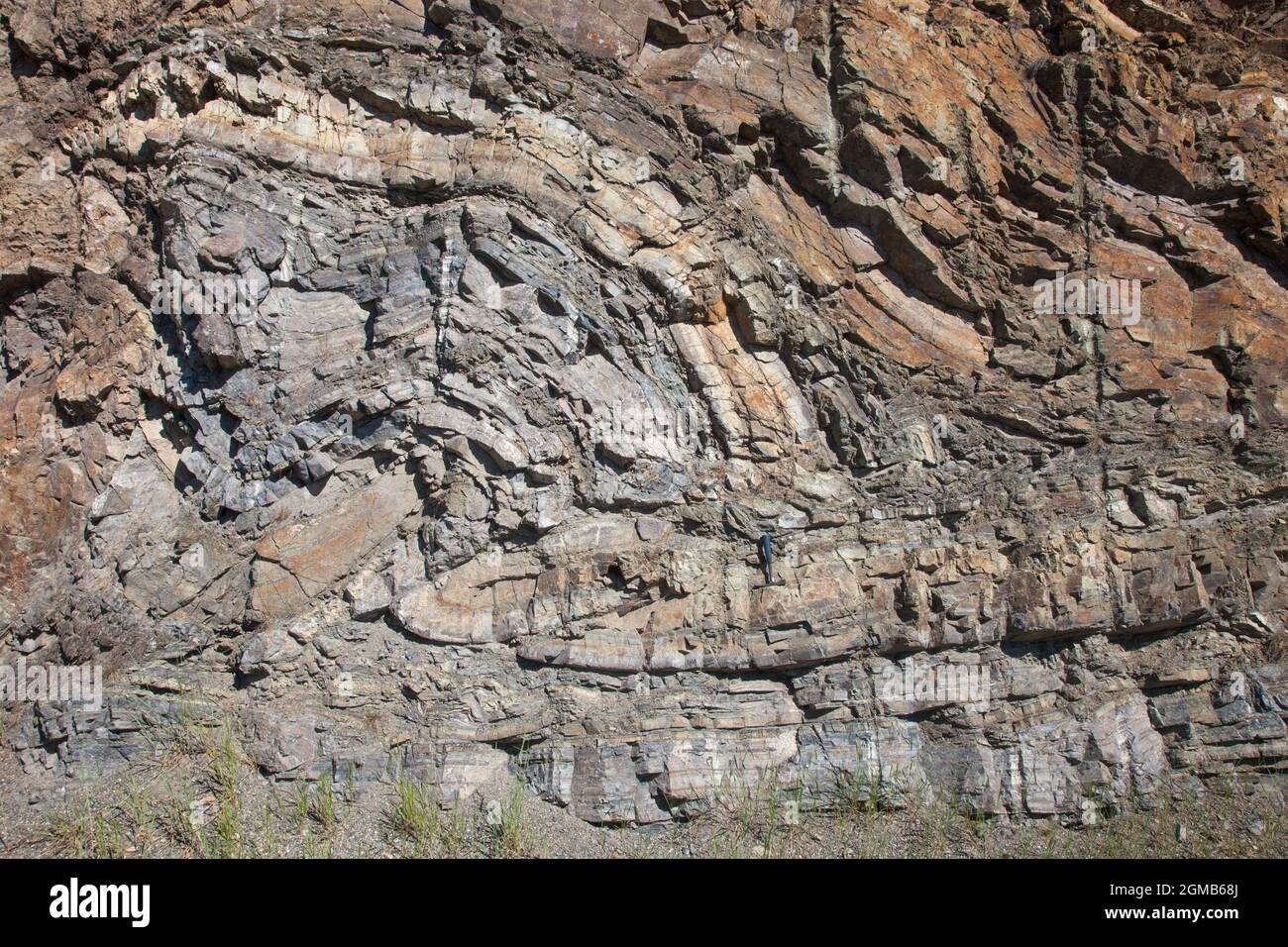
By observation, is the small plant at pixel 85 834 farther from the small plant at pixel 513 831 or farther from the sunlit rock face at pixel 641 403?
the small plant at pixel 513 831

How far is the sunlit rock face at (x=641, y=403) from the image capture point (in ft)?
23.8

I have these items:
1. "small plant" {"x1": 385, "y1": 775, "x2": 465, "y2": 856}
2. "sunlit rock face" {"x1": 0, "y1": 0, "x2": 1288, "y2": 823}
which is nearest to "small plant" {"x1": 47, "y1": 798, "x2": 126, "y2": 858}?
"sunlit rock face" {"x1": 0, "y1": 0, "x2": 1288, "y2": 823}

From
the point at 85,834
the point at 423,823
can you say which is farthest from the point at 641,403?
the point at 85,834

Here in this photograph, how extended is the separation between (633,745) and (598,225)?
4.68 metres

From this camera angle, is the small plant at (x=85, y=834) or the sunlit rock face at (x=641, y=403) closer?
the small plant at (x=85, y=834)

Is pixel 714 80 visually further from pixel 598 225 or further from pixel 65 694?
pixel 65 694

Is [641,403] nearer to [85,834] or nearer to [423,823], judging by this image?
[423,823]

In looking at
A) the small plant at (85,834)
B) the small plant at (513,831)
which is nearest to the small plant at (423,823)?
the small plant at (513,831)

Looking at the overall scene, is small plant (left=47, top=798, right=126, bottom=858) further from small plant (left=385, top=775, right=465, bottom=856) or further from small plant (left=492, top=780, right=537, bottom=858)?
small plant (left=492, top=780, right=537, bottom=858)

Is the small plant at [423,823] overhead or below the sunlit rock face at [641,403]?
below

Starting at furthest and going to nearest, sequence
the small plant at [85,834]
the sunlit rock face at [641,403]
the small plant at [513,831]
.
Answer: the sunlit rock face at [641,403], the small plant at [513,831], the small plant at [85,834]

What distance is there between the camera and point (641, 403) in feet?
26.5

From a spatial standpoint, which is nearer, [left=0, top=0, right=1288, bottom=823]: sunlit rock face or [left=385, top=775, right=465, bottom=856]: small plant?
[left=385, top=775, right=465, bottom=856]: small plant

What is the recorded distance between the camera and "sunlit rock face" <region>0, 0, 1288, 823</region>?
7250mm
